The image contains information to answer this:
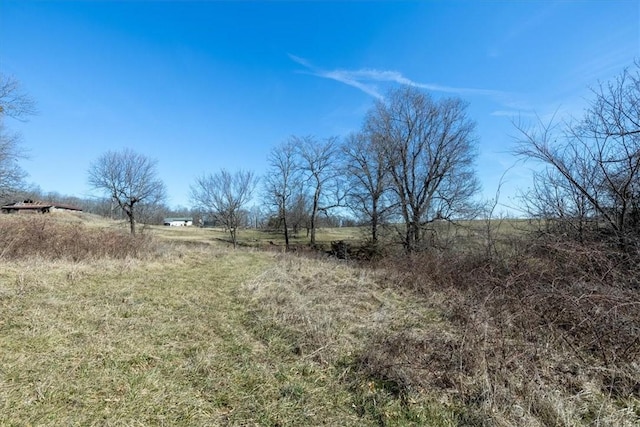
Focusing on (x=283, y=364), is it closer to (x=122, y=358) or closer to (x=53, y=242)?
(x=122, y=358)

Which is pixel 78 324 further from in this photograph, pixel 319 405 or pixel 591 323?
pixel 591 323

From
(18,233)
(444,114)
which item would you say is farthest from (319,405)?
(444,114)

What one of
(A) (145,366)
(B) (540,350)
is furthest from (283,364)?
(B) (540,350)

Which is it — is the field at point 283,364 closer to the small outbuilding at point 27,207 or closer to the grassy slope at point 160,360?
the grassy slope at point 160,360

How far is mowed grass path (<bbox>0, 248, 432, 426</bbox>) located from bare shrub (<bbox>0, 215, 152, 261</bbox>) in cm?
284

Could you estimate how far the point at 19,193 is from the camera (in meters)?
22.0

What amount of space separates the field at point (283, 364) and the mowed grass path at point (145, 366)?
0.7 inches

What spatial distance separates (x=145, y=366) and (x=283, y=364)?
1.62 meters

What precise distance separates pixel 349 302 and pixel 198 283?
4376 millimetres

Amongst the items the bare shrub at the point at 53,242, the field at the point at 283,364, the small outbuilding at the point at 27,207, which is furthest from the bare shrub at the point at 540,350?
the small outbuilding at the point at 27,207

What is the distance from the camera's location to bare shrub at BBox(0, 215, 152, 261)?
8758 mm

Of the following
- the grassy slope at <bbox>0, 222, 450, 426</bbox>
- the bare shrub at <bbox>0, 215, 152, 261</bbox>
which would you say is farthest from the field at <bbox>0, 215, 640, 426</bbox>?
the bare shrub at <bbox>0, 215, 152, 261</bbox>

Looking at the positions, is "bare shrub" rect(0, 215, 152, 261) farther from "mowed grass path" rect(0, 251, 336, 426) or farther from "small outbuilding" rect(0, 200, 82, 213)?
"small outbuilding" rect(0, 200, 82, 213)

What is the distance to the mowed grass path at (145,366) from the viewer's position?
2867 mm
